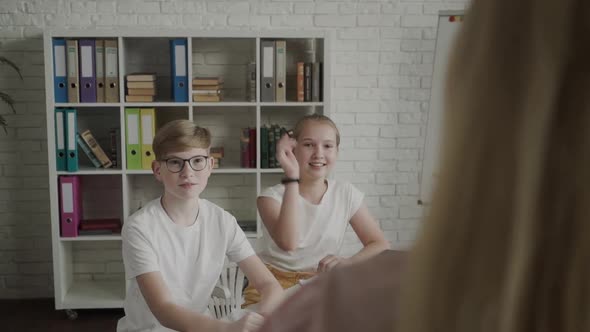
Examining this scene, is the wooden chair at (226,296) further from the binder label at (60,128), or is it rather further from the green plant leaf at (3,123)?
the green plant leaf at (3,123)

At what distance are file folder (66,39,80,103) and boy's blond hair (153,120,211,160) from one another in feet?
6.07

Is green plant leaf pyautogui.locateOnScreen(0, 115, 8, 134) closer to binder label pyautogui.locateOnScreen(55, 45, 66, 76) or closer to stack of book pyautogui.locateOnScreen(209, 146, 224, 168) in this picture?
binder label pyautogui.locateOnScreen(55, 45, 66, 76)

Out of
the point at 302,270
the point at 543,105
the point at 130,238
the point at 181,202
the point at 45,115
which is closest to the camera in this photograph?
the point at 543,105

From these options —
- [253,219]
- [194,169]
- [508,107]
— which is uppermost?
[508,107]

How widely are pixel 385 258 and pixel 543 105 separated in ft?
0.55

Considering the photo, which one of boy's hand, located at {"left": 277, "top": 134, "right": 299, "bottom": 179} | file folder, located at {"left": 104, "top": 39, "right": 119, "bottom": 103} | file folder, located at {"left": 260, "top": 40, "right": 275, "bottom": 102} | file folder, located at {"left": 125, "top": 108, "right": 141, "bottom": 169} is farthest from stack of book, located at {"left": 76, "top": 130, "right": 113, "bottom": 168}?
boy's hand, located at {"left": 277, "top": 134, "right": 299, "bottom": 179}

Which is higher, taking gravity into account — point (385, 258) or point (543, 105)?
point (543, 105)

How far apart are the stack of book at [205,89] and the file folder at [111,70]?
0.47m

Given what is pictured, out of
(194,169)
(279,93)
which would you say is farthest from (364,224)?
(279,93)

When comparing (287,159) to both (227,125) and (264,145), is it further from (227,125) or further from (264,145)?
(227,125)

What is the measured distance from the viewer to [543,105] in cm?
43

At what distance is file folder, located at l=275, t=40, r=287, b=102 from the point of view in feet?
13.7

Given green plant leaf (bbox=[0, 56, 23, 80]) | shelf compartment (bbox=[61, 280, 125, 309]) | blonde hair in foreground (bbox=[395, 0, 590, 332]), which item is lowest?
shelf compartment (bbox=[61, 280, 125, 309])

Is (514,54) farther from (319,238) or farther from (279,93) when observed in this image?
(279,93)
